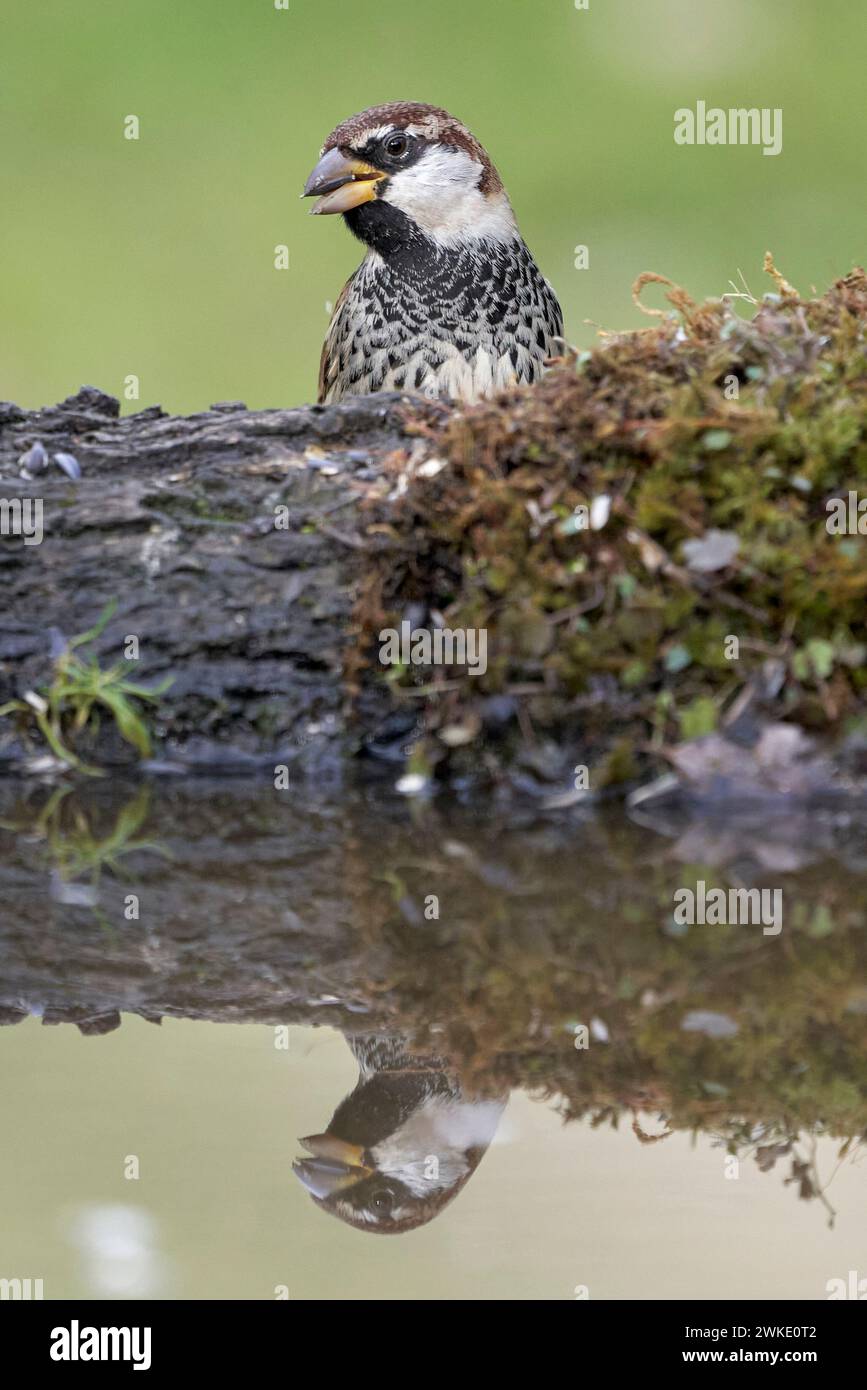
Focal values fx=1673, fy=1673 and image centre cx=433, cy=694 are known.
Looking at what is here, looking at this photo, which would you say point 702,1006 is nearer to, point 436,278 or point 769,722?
point 769,722

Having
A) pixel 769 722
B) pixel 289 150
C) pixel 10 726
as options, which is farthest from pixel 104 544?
pixel 289 150

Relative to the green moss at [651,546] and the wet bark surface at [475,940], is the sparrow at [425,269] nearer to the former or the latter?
the green moss at [651,546]

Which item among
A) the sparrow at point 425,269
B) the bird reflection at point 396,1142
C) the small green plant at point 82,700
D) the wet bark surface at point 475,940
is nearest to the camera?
the bird reflection at point 396,1142

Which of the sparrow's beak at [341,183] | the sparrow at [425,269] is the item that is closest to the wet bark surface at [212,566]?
the sparrow at [425,269]

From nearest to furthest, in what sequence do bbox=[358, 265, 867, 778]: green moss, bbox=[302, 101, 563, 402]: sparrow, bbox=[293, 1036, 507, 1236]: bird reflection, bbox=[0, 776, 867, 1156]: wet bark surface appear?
1. bbox=[293, 1036, 507, 1236]: bird reflection
2. bbox=[0, 776, 867, 1156]: wet bark surface
3. bbox=[358, 265, 867, 778]: green moss
4. bbox=[302, 101, 563, 402]: sparrow

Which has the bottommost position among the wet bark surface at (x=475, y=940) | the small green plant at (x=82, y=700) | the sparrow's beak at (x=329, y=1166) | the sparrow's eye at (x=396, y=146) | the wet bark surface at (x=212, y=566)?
the sparrow's beak at (x=329, y=1166)

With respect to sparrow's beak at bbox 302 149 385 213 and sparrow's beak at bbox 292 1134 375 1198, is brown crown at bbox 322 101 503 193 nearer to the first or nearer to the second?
sparrow's beak at bbox 302 149 385 213

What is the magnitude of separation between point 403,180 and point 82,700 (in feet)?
6.57

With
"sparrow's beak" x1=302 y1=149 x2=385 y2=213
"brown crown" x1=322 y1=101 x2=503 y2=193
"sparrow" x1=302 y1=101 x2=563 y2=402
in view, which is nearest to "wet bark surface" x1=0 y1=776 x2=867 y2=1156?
"sparrow" x1=302 y1=101 x2=563 y2=402

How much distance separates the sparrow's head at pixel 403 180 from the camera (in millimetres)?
4621

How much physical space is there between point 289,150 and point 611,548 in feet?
28.6

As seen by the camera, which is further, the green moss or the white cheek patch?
the white cheek patch

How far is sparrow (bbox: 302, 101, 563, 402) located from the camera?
4.57m

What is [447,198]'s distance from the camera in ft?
15.5
